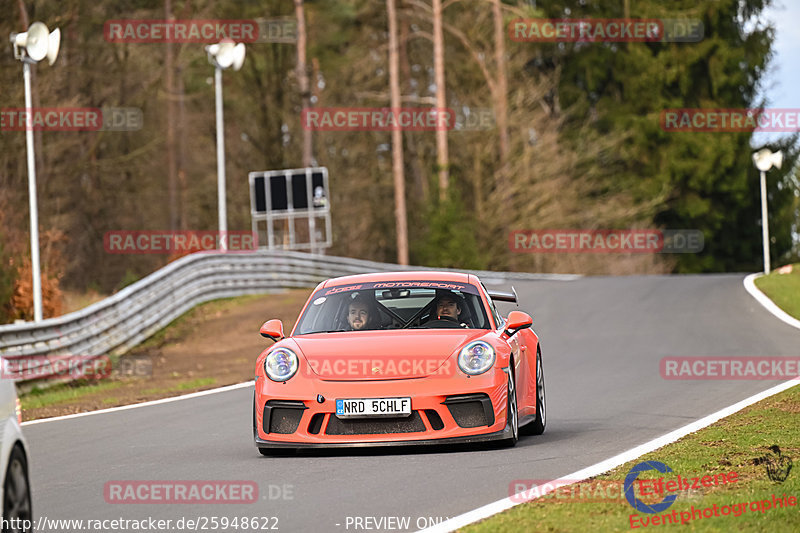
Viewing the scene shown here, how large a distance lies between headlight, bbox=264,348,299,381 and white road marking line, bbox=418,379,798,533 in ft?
7.73

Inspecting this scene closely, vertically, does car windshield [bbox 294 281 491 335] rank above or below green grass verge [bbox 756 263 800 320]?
above

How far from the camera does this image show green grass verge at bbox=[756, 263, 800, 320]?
87.9 ft

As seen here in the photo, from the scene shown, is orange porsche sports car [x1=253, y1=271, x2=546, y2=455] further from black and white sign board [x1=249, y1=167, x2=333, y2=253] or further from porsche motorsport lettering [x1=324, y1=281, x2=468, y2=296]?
black and white sign board [x1=249, y1=167, x2=333, y2=253]

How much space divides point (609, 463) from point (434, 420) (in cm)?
134

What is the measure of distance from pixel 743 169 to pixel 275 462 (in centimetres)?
5976

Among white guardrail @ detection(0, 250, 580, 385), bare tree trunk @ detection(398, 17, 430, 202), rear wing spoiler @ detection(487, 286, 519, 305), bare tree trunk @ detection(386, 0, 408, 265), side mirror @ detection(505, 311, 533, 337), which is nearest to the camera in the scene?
side mirror @ detection(505, 311, 533, 337)

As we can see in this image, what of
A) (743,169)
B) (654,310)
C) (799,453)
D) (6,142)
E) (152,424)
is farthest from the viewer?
(743,169)

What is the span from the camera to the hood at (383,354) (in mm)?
9945

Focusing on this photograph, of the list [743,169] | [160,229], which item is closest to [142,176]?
[160,229]

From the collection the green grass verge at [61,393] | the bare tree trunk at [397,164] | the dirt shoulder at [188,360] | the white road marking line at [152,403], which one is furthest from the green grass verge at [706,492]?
the bare tree trunk at [397,164]

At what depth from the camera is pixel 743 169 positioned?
219 feet

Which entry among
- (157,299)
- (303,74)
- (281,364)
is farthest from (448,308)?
(303,74)

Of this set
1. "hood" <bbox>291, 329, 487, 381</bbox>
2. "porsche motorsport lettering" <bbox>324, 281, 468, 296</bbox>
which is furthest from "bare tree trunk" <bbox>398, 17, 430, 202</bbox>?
"hood" <bbox>291, 329, 487, 381</bbox>

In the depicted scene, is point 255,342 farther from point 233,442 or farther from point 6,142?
point 6,142
